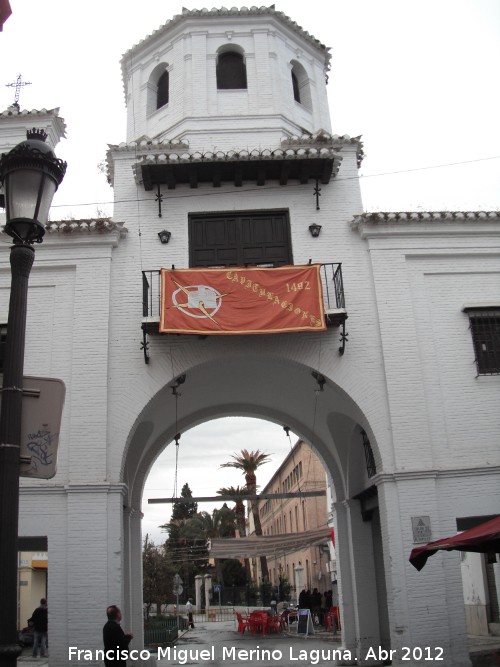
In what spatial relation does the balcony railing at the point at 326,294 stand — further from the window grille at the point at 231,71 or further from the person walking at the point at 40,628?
the person walking at the point at 40,628

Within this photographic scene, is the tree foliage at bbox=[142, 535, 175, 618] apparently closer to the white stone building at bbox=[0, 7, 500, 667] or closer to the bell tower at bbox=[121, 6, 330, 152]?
the white stone building at bbox=[0, 7, 500, 667]

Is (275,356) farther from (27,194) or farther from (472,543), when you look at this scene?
(27,194)

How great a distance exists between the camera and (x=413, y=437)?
40.8 feet

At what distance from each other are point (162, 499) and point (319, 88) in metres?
10.5

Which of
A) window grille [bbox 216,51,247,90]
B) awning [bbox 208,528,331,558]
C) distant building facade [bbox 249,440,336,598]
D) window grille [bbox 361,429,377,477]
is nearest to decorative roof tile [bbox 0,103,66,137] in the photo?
window grille [bbox 216,51,247,90]

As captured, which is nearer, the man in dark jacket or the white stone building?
the man in dark jacket

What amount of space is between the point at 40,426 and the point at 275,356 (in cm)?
850

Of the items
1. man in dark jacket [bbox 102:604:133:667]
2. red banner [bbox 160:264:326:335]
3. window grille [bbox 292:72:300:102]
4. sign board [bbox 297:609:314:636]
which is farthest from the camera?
sign board [bbox 297:609:314:636]

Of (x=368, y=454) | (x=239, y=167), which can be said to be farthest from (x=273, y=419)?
(x=239, y=167)

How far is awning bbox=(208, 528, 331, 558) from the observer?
24188 mm

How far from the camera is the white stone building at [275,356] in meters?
11.8

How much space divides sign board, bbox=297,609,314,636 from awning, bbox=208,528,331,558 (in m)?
2.88

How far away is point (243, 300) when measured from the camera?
496 inches

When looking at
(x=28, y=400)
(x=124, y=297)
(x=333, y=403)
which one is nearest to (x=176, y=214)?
(x=124, y=297)
